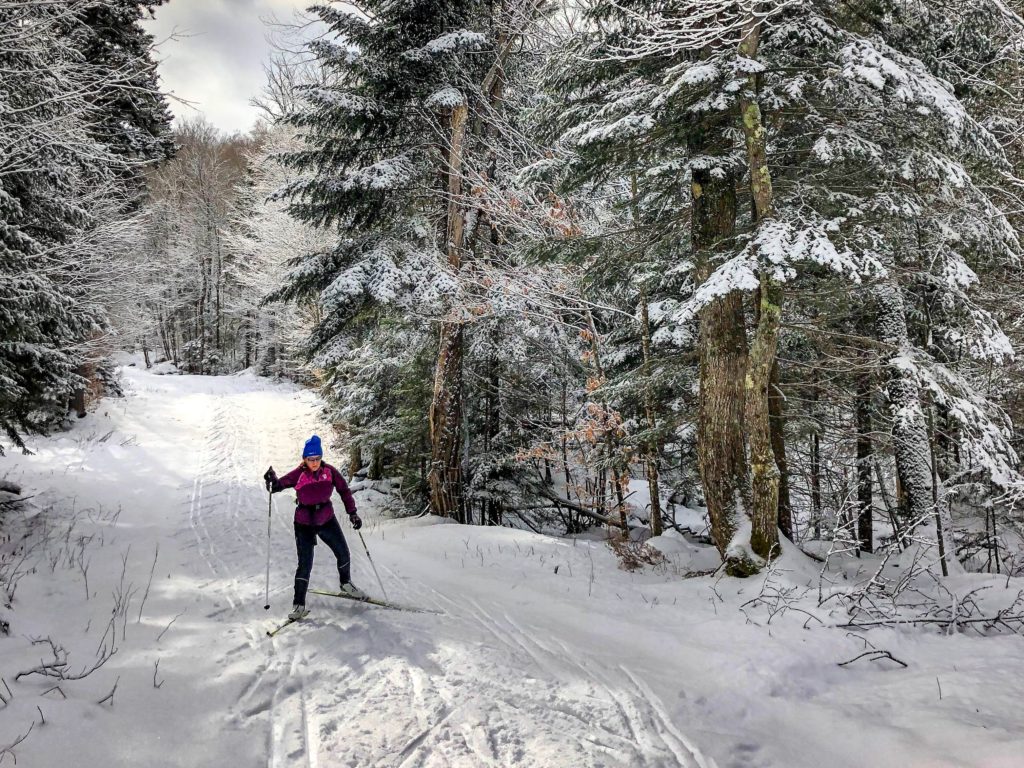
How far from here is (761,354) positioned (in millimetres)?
6332

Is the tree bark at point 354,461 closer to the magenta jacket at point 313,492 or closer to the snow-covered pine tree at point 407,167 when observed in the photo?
the snow-covered pine tree at point 407,167

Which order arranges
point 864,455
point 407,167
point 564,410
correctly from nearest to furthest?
point 864,455 → point 407,167 → point 564,410

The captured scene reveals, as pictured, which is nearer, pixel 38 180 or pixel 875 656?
pixel 875 656

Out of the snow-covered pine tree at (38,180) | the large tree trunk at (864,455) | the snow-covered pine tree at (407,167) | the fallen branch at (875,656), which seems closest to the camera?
the fallen branch at (875,656)

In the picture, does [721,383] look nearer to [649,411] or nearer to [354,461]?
[649,411]

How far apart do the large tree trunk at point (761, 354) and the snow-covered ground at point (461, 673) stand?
0.72 meters

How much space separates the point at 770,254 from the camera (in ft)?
17.1

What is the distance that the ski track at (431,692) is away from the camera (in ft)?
11.6

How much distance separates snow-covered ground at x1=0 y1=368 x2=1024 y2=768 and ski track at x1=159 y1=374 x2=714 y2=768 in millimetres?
18

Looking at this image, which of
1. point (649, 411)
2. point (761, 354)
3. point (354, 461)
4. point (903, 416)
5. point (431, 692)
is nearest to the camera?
point (431, 692)

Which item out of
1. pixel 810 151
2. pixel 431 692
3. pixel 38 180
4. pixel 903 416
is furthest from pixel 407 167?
pixel 431 692

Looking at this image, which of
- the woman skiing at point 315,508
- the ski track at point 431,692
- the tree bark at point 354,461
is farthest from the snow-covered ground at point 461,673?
the tree bark at point 354,461

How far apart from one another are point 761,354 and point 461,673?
4.73m

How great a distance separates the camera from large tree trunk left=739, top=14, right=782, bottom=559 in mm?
6121
